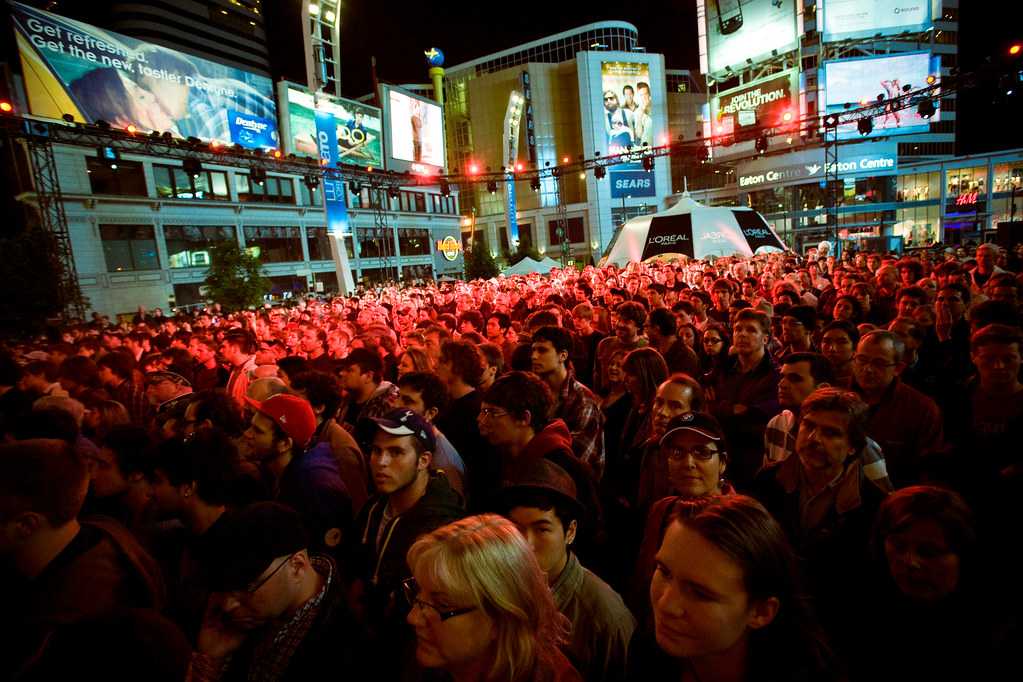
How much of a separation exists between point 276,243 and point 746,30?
3869cm

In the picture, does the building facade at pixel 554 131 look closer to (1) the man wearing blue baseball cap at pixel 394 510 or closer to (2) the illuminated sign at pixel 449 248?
(2) the illuminated sign at pixel 449 248

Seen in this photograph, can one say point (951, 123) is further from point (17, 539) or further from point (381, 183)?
point (17, 539)

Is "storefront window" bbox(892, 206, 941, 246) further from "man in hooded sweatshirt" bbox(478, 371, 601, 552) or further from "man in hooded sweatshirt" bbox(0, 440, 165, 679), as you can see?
"man in hooded sweatshirt" bbox(0, 440, 165, 679)

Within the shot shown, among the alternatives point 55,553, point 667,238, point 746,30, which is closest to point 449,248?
point 746,30

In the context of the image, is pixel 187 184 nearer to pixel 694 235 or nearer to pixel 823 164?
pixel 694 235

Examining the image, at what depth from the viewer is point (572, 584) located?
1.98 meters

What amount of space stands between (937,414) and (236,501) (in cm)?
421

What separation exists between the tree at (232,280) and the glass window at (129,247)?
1033 cm

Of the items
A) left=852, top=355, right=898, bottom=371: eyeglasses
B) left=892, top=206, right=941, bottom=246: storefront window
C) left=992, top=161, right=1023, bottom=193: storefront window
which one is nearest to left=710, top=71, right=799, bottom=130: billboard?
left=892, top=206, right=941, bottom=246: storefront window

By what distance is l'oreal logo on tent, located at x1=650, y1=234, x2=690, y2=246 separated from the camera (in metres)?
18.4

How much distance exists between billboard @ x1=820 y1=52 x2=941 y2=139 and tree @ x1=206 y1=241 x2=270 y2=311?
34462 millimetres

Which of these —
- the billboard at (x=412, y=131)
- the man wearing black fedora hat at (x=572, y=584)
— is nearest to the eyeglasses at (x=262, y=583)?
the man wearing black fedora hat at (x=572, y=584)

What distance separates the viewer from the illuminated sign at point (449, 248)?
2055 inches

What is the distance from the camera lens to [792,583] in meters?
1.44
